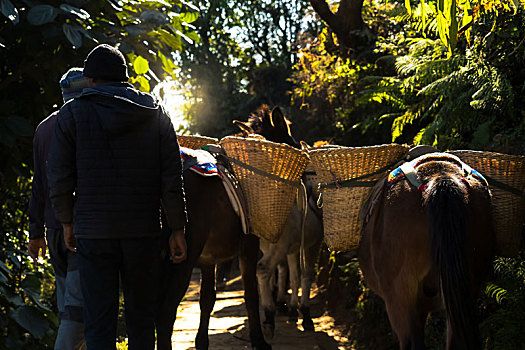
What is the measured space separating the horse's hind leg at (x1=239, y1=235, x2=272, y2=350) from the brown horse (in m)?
2.02

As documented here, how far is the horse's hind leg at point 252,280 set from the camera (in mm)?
6410

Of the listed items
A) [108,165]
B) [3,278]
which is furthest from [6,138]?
[108,165]

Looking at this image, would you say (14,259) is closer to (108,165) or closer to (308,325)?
(108,165)

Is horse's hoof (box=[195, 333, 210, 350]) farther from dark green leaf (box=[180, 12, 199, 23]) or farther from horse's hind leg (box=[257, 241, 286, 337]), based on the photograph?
dark green leaf (box=[180, 12, 199, 23])

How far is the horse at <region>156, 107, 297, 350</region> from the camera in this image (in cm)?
475

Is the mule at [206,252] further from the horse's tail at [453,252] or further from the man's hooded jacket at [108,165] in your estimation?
the horse's tail at [453,252]

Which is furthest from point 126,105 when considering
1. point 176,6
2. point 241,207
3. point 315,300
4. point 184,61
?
point 184,61

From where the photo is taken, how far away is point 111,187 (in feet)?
12.1

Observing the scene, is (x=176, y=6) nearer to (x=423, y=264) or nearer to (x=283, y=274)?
(x=423, y=264)

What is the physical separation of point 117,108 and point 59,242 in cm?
120

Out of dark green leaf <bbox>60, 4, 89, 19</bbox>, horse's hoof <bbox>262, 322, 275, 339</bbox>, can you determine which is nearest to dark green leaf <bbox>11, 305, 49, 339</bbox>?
dark green leaf <bbox>60, 4, 89, 19</bbox>

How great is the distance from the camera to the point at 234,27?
89.7 feet

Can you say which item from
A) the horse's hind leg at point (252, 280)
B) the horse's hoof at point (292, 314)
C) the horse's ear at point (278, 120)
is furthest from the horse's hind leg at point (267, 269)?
the horse's ear at point (278, 120)

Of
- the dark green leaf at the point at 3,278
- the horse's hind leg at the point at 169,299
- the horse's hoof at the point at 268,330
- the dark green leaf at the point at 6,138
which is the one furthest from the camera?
the horse's hoof at the point at 268,330
